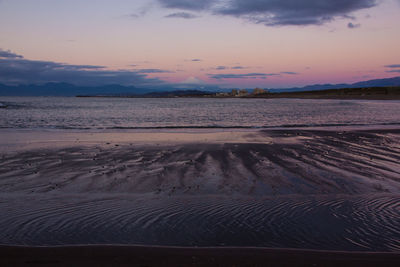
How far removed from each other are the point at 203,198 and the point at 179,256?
307cm

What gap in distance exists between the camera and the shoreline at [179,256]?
4707 mm

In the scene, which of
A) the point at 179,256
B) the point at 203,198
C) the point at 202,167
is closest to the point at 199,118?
the point at 202,167

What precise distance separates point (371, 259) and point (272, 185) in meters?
4.37

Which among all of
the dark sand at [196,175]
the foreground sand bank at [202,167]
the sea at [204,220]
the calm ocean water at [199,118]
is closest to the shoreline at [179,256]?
the dark sand at [196,175]

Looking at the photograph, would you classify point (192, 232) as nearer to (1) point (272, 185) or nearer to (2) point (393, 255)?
(2) point (393, 255)

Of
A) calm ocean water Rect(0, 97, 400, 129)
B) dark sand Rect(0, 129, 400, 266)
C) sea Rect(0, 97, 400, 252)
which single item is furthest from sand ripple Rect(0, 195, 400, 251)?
calm ocean water Rect(0, 97, 400, 129)

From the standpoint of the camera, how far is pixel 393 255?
197 inches

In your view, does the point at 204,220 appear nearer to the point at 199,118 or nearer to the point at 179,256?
Answer: the point at 179,256

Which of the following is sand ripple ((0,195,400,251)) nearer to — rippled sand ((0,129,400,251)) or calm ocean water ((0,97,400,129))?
rippled sand ((0,129,400,251))

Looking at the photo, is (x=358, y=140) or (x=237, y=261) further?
(x=358, y=140)

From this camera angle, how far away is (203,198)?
7.95m

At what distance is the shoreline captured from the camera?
4707mm

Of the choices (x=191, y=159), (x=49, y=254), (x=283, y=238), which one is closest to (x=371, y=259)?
(x=283, y=238)

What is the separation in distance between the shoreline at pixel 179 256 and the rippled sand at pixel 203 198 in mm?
280
